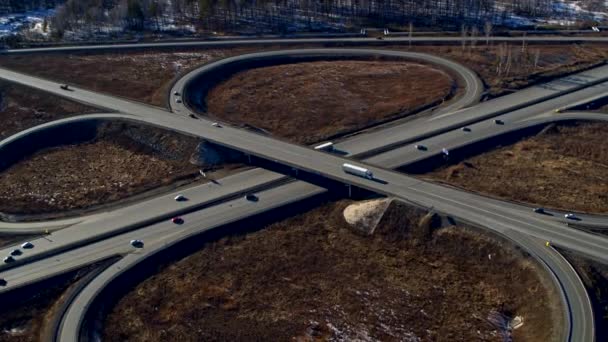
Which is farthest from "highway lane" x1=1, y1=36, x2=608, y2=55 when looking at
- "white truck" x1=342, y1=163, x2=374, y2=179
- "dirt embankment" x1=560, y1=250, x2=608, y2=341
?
"dirt embankment" x1=560, y1=250, x2=608, y2=341

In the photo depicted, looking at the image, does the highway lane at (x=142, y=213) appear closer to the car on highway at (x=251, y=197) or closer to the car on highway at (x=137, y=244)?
the car on highway at (x=251, y=197)

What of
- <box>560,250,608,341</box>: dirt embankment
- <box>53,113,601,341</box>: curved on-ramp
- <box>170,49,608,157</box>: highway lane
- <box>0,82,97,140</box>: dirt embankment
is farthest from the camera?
<box>0,82,97,140</box>: dirt embankment

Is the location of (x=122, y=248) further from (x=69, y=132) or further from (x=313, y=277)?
(x=69, y=132)

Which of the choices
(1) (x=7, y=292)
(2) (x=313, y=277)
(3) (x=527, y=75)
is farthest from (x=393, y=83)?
(1) (x=7, y=292)

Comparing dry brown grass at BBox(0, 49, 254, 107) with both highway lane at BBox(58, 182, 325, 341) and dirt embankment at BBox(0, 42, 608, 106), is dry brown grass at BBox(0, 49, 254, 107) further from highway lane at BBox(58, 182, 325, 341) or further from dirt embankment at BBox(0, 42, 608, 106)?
Result: highway lane at BBox(58, 182, 325, 341)

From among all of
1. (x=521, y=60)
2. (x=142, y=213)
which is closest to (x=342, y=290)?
(x=142, y=213)

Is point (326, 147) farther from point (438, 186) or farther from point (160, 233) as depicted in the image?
point (160, 233)

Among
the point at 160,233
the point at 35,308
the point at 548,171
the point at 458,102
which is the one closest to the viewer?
the point at 35,308

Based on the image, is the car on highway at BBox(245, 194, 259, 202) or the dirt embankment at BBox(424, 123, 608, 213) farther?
the car on highway at BBox(245, 194, 259, 202)

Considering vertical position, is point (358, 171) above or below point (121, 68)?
below
